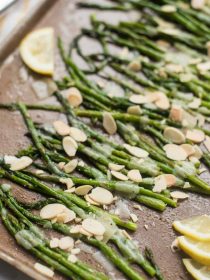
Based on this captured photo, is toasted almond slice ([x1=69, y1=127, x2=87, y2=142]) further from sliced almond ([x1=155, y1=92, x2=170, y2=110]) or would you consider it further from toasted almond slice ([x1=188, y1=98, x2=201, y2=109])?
toasted almond slice ([x1=188, y1=98, x2=201, y2=109])

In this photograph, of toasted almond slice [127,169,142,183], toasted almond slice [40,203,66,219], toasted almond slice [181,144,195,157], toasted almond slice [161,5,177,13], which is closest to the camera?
toasted almond slice [40,203,66,219]

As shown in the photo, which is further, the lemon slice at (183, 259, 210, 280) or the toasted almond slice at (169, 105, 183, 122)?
the toasted almond slice at (169, 105, 183, 122)

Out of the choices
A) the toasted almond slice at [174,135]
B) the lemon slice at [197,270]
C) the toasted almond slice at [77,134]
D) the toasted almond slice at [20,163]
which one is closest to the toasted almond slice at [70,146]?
the toasted almond slice at [77,134]

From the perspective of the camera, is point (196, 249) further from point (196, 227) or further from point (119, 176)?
point (119, 176)

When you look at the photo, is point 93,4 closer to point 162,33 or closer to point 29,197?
point 162,33

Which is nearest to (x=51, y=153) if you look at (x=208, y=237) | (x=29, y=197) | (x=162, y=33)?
(x=29, y=197)

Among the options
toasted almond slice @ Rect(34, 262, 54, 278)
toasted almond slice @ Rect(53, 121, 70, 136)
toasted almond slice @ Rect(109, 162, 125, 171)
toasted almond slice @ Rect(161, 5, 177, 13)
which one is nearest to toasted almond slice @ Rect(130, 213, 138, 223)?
toasted almond slice @ Rect(109, 162, 125, 171)

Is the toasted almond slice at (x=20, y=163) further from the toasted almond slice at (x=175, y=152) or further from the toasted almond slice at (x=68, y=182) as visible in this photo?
the toasted almond slice at (x=175, y=152)
